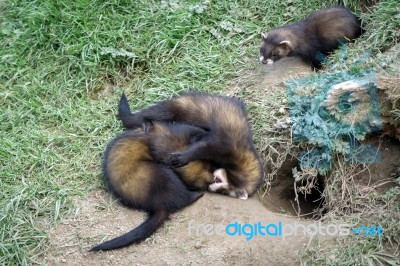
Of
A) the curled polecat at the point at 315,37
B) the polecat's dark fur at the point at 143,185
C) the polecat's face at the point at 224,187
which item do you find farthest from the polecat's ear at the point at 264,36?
the polecat's dark fur at the point at 143,185

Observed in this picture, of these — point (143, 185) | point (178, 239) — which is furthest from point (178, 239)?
point (143, 185)

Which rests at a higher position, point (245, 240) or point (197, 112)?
point (197, 112)

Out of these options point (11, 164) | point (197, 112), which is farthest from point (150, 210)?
point (11, 164)

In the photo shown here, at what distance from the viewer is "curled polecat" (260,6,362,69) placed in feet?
21.8

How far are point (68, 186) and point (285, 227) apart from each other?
6.93 ft

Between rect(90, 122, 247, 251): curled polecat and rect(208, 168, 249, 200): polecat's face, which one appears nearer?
rect(90, 122, 247, 251): curled polecat

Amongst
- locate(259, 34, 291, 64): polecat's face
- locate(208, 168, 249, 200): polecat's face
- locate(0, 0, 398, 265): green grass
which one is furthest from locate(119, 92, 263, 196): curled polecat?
locate(259, 34, 291, 64): polecat's face

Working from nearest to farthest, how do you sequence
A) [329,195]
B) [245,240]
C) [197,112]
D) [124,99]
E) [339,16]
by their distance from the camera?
[245,240], [329,195], [197,112], [124,99], [339,16]

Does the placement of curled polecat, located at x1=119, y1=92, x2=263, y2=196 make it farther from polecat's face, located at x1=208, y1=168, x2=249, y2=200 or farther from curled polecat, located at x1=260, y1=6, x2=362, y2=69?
curled polecat, located at x1=260, y1=6, x2=362, y2=69

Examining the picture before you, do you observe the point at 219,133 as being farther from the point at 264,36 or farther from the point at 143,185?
the point at 264,36

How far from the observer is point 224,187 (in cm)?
542

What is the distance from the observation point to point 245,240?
489cm

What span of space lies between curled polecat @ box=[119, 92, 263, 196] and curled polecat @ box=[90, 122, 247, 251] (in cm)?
9

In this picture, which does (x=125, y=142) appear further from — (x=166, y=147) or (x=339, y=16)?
(x=339, y=16)
